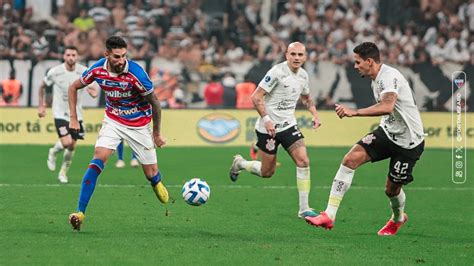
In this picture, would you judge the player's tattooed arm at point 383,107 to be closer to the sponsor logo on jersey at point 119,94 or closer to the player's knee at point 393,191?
the player's knee at point 393,191

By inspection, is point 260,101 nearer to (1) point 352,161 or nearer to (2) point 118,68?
(1) point 352,161

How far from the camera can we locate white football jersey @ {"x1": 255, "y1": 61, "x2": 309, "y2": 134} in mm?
13594

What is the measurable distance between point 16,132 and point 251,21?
8.80 metres

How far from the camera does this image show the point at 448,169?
2106 centimetres

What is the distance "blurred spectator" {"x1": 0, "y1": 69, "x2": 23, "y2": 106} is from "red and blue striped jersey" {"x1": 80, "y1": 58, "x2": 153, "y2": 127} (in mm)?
14906

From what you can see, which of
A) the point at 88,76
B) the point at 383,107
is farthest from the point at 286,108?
the point at 88,76

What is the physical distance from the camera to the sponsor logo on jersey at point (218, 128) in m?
25.9

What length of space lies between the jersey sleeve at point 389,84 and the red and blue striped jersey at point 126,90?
8.13ft

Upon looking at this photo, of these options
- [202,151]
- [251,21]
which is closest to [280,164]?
[202,151]

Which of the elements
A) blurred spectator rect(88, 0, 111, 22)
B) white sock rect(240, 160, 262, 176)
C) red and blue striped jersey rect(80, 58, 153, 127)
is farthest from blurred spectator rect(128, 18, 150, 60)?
red and blue striped jersey rect(80, 58, 153, 127)

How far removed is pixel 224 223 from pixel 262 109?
177 centimetres

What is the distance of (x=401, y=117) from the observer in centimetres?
1126

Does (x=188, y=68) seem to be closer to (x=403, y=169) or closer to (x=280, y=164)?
(x=280, y=164)

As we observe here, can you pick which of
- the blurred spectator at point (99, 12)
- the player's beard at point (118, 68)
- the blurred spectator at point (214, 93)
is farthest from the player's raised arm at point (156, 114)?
the blurred spectator at point (99, 12)
